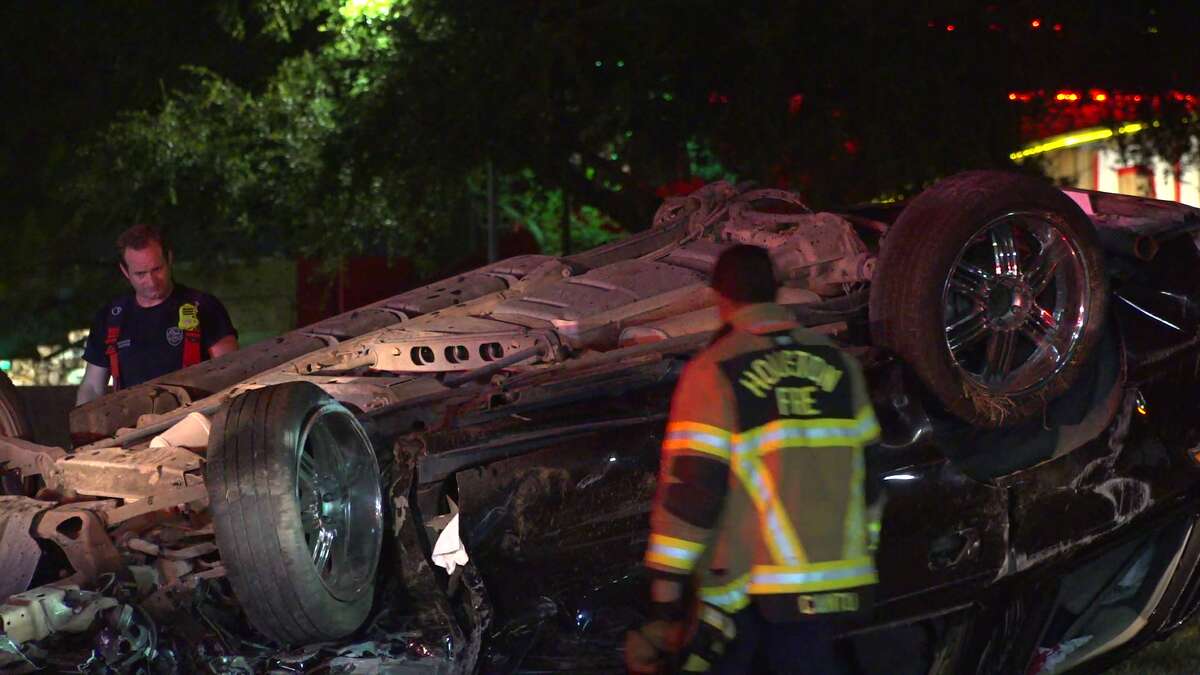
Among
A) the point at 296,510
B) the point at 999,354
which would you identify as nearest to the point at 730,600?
the point at 296,510

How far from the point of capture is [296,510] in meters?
4.36

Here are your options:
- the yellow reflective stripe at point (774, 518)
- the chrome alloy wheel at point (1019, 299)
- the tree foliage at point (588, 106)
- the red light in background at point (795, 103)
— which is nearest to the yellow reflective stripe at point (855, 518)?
the yellow reflective stripe at point (774, 518)

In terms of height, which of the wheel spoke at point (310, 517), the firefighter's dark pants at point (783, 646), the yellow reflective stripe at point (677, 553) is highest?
the yellow reflective stripe at point (677, 553)

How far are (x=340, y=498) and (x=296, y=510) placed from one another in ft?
1.06

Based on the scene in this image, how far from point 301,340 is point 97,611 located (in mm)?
2287

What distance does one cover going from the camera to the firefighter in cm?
375

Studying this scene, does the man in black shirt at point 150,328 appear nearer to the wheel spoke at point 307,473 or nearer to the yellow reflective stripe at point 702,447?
the wheel spoke at point 307,473

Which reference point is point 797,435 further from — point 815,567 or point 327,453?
point 327,453

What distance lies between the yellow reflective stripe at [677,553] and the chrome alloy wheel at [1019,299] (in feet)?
6.87

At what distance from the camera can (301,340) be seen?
21.6 feet

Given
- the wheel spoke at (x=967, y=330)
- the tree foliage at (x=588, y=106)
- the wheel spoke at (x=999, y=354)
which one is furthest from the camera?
the tree foliage at (x=588, y=106)

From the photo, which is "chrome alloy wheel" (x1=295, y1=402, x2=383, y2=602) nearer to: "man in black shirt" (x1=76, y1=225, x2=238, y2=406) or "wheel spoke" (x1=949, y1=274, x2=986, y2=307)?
"wheel spoke" (x1=949, y1=274, x2=986, y2=307)

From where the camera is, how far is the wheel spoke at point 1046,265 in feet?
18.5

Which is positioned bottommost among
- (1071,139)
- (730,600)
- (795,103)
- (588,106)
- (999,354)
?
(730,600)
